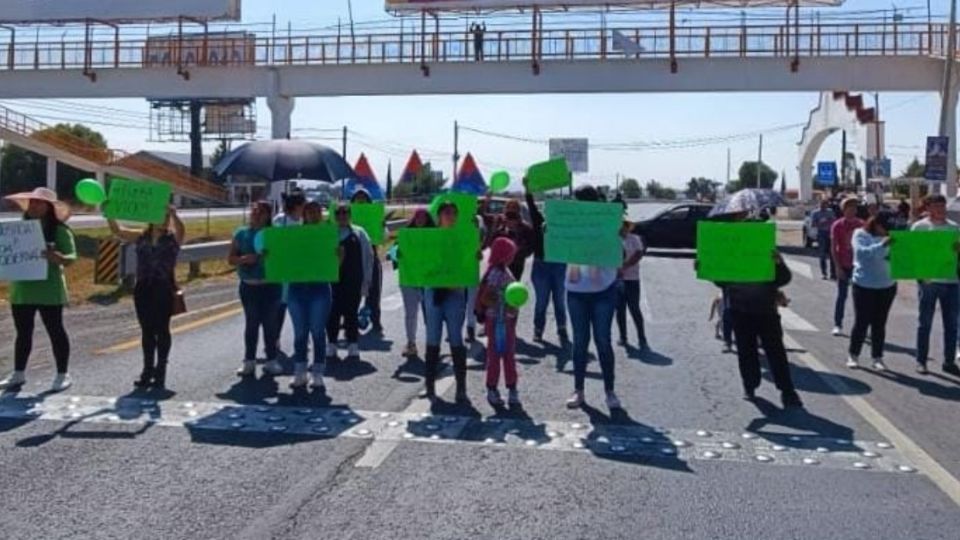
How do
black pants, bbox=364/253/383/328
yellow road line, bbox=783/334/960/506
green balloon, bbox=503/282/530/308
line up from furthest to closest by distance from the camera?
black pants, bbox=364/253/383/328
green balloon, bbox=503/282/530/308
yellow road line, bbox=783/334/960/506

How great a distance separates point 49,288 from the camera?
355 inches

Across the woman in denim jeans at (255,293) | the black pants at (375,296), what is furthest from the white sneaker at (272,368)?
the black pants at (375,296)

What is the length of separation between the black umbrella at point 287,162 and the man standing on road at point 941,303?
24.5 ft

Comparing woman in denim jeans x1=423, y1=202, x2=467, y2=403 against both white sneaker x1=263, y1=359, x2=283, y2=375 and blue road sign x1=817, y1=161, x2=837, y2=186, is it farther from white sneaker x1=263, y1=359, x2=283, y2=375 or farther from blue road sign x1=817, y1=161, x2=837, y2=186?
blue road sign x1=817, y1=161, x2=837, y2=186

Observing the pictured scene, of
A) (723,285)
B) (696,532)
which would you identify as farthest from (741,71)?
(696,532)

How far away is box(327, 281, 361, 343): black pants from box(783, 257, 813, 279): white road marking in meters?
14.9

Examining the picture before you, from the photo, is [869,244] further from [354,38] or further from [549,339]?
[354,38]

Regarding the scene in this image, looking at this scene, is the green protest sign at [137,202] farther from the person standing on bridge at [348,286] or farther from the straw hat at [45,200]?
the person standing on bridge at [348,286]

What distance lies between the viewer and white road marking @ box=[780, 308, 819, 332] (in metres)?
14.0

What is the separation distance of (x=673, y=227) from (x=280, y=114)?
15967 millimetres

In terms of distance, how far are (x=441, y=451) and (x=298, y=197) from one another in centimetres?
357

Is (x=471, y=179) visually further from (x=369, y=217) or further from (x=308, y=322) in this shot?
(x=308, y=322)

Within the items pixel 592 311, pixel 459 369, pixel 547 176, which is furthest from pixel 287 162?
pixel 592 311

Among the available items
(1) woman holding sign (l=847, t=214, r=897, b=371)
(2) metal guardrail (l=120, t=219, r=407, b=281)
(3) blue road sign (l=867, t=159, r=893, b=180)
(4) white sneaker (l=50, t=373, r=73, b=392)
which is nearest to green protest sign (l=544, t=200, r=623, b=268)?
(1) woman holding sign (l=847, t=214, r=897, b=371)
